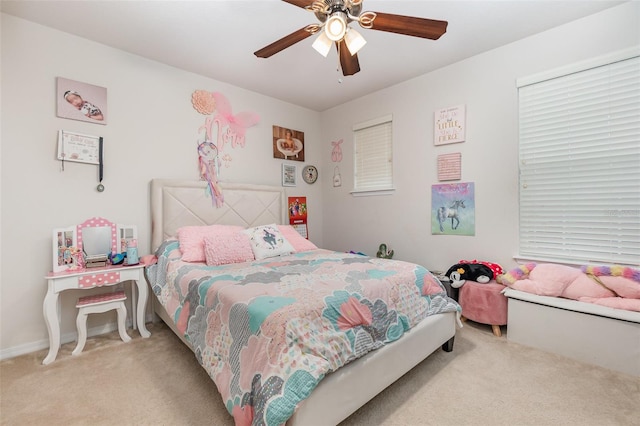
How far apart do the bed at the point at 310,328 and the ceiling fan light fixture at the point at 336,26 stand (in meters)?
1.42

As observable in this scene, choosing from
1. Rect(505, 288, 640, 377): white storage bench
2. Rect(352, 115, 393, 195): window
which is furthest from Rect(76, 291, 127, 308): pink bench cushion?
Rect(505, 288, 640, 377): white storage bench

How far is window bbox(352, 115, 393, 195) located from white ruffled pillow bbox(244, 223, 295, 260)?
147 cm

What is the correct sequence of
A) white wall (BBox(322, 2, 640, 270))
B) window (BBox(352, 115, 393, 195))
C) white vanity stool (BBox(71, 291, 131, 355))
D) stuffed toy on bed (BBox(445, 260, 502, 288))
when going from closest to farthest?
white vanity stool (BBox(71, 291, 131, 355)), white wall (BBox(322, 2, 640, 270)), stuffed toy on bed (BBox(445, 260, 502, 288)), window (BBox(352, 115, 393, 195))

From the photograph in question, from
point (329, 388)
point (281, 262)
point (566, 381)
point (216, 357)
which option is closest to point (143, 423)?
point (216, 357)

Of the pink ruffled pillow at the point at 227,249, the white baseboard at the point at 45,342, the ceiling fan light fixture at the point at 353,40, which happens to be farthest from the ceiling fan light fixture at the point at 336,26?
the white baseboard at the point at 45,342

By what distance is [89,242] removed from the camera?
92.8 inches

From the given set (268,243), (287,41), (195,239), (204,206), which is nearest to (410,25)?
(287,41)

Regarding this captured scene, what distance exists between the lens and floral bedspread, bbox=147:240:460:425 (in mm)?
1146

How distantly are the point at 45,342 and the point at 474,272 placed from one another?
12.2 ft

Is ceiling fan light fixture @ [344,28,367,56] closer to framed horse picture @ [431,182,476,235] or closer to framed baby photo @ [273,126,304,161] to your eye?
framed horse picture @ [431,182,476,235]

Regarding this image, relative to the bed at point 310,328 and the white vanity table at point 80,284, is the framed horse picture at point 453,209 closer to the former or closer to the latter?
the bed at point 310,328

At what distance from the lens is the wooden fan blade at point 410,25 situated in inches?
61.2

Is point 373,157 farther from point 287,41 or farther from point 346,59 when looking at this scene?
point 287,41

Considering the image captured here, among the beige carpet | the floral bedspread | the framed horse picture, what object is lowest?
the beige carpet
